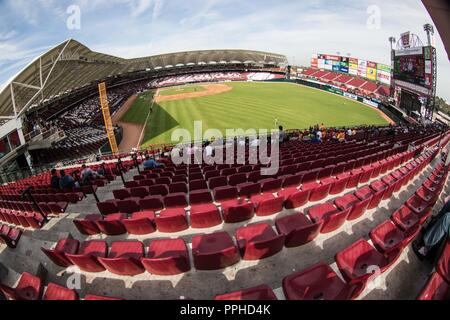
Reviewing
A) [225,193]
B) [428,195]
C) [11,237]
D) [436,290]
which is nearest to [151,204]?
[225,193]

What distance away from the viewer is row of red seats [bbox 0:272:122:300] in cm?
385

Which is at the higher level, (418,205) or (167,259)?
(167,259)

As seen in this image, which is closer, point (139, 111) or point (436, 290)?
point (436, 290)

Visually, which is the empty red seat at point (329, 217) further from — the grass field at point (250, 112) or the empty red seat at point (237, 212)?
the grass field at point (250, 112)

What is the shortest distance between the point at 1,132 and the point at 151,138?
12.1m

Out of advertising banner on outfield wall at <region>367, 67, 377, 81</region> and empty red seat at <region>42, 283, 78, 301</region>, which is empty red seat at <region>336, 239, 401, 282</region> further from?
advertising banner on outfield wall at <region>367, 67, 377, 81</region>

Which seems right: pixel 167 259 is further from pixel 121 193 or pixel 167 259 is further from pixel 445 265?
pixel 121 193

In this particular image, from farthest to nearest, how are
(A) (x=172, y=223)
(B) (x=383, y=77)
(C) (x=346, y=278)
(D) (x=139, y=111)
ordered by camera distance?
(B) (x=383, y=77) < (D) (x=139, y=111) < (A) (x=172, y=223) < (C) (x=346, y=278)

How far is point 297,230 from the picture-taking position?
458 centimetres

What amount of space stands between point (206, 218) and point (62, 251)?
3276mm

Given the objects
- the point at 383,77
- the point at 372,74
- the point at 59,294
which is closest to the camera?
the point at 59,294

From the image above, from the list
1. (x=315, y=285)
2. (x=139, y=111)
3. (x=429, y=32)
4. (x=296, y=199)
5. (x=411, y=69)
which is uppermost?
(x=429, y=32)

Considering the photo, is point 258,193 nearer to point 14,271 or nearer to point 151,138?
point 14,271
